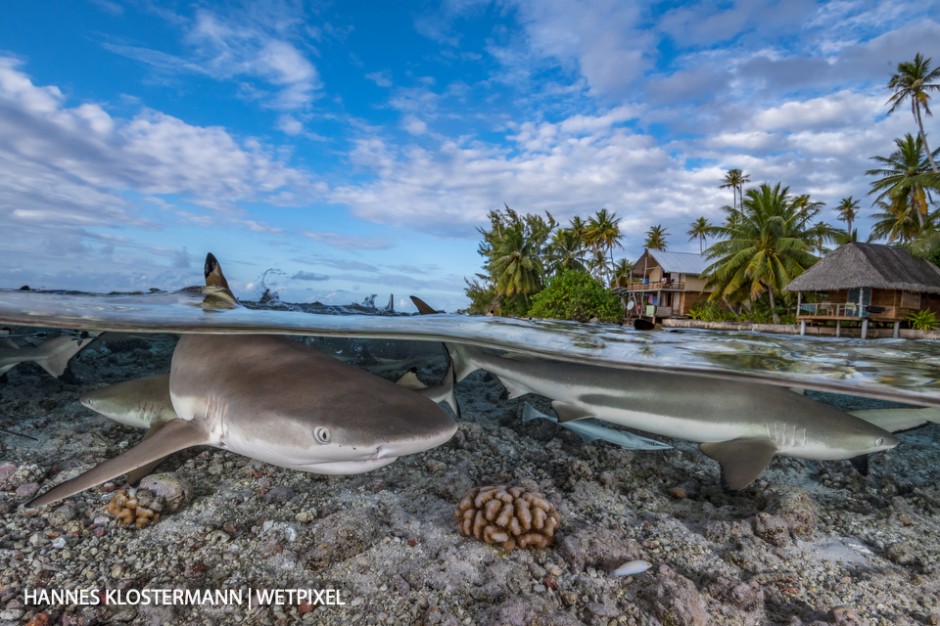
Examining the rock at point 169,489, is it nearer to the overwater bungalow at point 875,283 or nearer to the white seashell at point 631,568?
the white seashell at point 631,568

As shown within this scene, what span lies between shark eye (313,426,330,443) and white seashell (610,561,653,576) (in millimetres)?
1712

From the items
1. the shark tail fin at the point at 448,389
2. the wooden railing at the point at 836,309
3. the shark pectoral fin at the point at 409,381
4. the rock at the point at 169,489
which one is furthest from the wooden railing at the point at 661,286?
the rock at the point at 169,489

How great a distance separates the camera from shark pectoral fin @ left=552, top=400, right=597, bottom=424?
4.10 metres

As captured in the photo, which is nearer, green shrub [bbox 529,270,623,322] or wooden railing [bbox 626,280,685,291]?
green shrub [bbox 529,270,623,322]

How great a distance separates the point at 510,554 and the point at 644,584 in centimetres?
73

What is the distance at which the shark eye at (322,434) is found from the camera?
7.55 ft

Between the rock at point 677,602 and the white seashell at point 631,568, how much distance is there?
0.10m

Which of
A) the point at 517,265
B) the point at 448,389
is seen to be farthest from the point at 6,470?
the point at 517,265

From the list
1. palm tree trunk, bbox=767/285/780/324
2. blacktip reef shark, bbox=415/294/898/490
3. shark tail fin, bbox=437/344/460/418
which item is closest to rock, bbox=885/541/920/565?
blacktip reef shark, bbox=415/294/898/490

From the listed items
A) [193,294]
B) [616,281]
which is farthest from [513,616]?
[616,281]

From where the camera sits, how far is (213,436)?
2.83 meters

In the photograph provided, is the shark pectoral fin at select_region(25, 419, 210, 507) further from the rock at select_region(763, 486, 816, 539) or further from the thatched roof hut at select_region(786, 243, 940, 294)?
the thatched roof hut at select_region(786, 243, 940, 294)

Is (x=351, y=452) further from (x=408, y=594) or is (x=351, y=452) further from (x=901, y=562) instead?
(x=901, y=562)

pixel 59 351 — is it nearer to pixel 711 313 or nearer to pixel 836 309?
pixel 836 309
